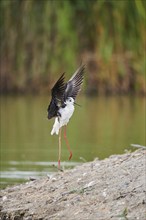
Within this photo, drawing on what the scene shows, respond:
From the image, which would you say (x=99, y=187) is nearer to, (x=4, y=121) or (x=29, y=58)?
(x=4, y=121)

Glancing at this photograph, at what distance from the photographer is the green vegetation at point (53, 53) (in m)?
23.0

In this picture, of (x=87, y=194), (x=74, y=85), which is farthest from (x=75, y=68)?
(x=87, y=194)

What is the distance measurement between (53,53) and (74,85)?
14.5 m

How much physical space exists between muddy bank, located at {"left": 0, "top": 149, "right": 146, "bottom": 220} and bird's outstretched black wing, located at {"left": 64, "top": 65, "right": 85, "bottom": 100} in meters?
0.73

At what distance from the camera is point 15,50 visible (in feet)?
83.0

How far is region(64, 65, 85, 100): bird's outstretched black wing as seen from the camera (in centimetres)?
987

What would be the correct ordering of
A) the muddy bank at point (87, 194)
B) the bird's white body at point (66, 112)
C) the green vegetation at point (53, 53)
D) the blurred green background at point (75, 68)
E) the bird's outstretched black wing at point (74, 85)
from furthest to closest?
the green vegetation at point (53, 53)
the blurred green background at point (75, 68)
the bird's outstretched black wing at point (74, 85)
the bird's white body at point (66, 112)
the muddy bank at point (87, 194)

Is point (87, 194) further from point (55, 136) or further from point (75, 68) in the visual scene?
point (75, 68)

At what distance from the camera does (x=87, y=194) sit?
8711mm

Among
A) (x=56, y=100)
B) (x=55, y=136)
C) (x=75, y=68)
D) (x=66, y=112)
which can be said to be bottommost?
(x=55, y=136)

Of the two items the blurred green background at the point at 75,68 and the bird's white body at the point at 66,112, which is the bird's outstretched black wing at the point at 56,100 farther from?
the blurred green background at the point at 75,68

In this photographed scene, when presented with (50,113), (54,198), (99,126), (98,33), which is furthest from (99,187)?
(98,33)

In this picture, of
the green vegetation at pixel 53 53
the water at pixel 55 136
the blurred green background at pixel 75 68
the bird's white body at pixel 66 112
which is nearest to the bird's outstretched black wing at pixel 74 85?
the bird's white body at pixel 66 112

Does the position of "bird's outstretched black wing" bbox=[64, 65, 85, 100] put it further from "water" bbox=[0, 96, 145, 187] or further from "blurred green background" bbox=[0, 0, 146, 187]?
"blurred green background" bbox=[0, 0, 146, 187]
